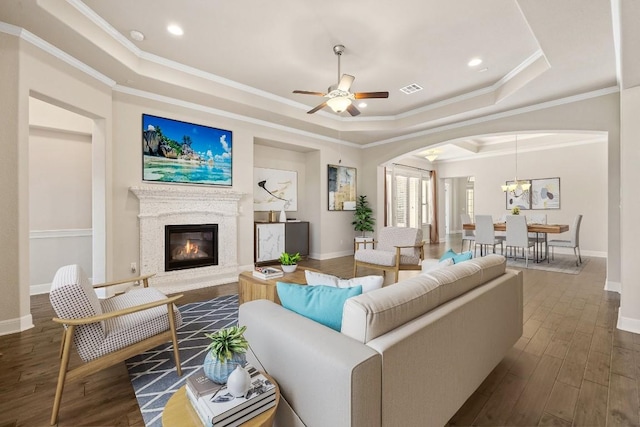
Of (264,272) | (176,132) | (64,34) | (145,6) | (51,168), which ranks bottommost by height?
(264,272)

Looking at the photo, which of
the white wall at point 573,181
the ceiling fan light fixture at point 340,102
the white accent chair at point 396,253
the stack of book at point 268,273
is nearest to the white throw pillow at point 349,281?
the stack of book at point 268,273

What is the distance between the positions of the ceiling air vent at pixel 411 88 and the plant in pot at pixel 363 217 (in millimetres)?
3012

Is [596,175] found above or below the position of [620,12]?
below

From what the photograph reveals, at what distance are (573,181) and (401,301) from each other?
28.6 ft

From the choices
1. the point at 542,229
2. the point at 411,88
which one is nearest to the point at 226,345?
the point at 411,88

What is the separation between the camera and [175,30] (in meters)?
3.30

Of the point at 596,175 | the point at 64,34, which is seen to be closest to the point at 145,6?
the point at 64,34

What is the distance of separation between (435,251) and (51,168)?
27.2 ft

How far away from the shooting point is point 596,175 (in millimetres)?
7105

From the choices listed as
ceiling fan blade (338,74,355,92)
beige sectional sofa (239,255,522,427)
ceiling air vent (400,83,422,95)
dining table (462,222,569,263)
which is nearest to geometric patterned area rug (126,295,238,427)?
beige sectional sofa (239,255,522,427)

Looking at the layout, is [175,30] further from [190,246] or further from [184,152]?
[190,246]

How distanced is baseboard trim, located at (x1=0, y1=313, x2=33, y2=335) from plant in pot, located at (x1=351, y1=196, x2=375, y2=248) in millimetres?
6002

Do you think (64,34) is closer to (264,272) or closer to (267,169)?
(264,272)

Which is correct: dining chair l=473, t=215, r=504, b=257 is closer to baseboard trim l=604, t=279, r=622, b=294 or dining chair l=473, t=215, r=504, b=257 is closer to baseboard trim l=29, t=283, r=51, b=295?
baseboard trim l=604, t=279, r=622, b=294
